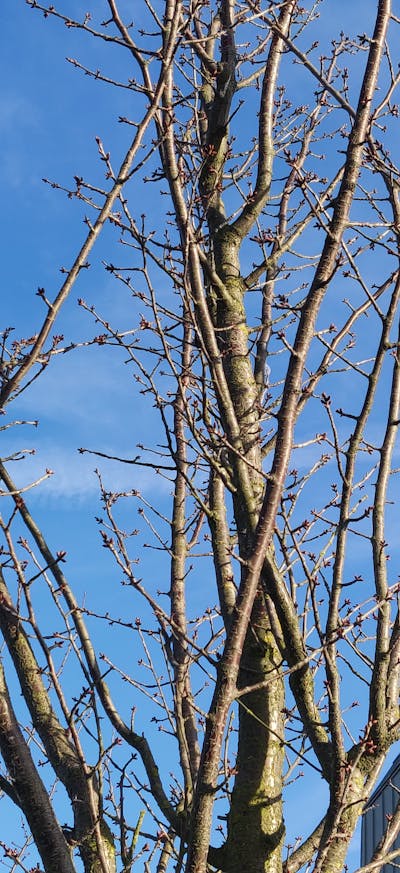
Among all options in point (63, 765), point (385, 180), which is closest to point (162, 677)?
point (63, 765)

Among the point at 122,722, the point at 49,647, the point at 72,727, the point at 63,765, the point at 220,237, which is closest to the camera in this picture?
the point at 72,727

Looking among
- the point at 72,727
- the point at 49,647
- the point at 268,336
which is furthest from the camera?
the point at 268,336

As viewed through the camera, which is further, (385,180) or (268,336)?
(268,336)

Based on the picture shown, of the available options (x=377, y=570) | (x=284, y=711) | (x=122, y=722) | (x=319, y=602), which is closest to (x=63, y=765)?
(x=122, y=722)

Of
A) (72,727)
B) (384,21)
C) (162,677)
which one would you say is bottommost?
(72,727)

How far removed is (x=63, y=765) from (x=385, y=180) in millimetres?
3574

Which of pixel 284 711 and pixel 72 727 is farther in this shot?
pixel 284 711

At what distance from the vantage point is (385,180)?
4824mm

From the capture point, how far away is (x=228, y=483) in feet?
13.7

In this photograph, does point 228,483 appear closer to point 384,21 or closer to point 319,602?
point 319,602

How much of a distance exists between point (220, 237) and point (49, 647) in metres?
2.87

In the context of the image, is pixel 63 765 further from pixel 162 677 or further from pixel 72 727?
pixel 162 677

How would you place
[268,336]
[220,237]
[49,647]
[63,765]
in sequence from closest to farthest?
[49,647] < [63,765] < [220,237] < [268,336]

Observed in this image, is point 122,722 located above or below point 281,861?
above
